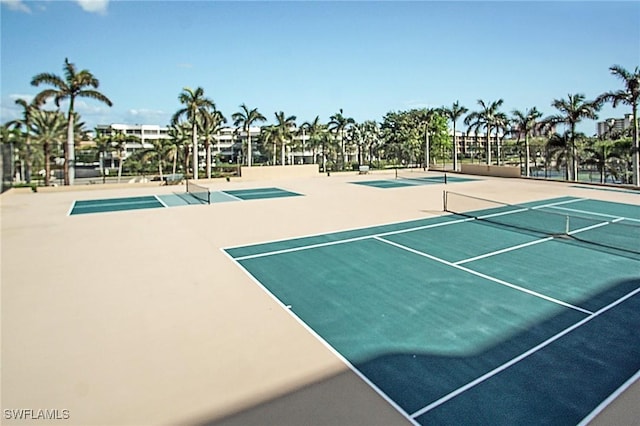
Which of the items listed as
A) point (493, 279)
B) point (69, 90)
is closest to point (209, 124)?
point (69, 90)

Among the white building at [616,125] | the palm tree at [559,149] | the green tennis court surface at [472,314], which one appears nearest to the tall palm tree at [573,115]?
the palm tree at [559,149]

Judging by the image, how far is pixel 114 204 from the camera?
70.3 ft

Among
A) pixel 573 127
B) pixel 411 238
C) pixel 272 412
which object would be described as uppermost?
pixel 573 127

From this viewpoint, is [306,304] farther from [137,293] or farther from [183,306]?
[137,293]

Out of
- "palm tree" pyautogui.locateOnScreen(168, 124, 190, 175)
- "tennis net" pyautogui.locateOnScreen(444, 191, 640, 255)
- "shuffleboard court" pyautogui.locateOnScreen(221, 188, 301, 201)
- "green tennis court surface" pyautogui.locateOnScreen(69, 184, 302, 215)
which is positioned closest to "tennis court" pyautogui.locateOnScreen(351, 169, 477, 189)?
"shuffleboard court" pyautogui.locateOnScreen(221, 188, 301, 201)

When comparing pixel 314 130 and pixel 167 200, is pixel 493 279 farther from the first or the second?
pixel 314 130

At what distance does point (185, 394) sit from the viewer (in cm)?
473

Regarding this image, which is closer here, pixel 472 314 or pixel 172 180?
pixel 472 314

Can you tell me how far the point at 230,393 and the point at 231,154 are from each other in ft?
310

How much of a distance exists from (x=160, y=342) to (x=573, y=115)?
3538 centimetres

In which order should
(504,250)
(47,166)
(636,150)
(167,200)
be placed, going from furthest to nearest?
(47,166), (636,150), (167,200), (504,250)

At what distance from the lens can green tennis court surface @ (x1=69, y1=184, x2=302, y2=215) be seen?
20.0 m

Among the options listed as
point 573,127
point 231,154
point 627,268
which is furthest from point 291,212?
point 231,154

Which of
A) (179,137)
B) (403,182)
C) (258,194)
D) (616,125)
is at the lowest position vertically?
(258,194)
